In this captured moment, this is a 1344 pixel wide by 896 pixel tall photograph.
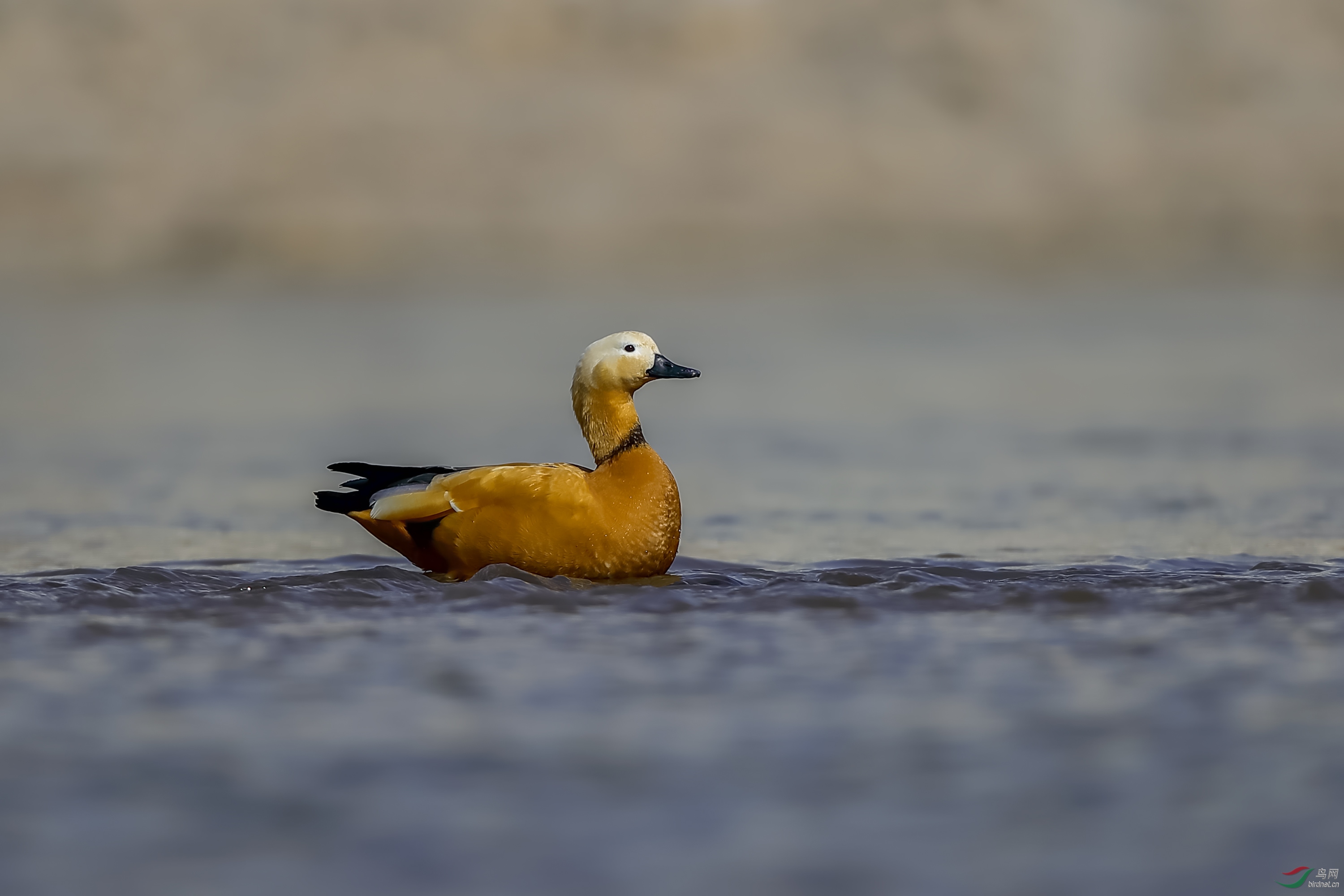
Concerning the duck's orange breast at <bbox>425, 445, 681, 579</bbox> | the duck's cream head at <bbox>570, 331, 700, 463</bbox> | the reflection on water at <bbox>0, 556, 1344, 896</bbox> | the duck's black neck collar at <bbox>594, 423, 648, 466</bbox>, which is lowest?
the reflection on water at <bbox>0, 556, 1344, 896</bbox>

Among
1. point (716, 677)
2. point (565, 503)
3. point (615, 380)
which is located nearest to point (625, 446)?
point (615, 380)

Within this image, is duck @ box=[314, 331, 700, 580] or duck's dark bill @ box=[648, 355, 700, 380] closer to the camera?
duck @ box=[314, 331, 700, 580]

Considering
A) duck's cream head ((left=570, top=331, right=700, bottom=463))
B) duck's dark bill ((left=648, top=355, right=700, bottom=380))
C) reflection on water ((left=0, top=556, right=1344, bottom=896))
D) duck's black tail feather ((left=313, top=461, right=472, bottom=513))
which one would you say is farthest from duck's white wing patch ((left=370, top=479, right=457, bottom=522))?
duck's dark bill ((left=648, top=355, right=700, bottom=380))

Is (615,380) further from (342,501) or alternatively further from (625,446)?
(342,501)

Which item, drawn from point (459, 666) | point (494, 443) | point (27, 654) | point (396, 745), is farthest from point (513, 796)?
point (494, 443)

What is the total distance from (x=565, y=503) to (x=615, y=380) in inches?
32.7

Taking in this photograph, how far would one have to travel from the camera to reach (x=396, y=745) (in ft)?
18.3

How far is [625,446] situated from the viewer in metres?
9.23

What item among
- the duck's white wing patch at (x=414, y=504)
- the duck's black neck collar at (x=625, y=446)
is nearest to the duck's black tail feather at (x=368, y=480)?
the duck's white wing patch at (x=414, y=504)

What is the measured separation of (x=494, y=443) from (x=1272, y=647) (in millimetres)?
9286

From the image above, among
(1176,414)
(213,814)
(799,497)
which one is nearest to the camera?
(213,814)

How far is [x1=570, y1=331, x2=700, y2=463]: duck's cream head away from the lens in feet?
30.3

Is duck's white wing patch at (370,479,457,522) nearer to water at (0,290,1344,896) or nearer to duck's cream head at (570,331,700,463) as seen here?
water at (0,290,1344,896)

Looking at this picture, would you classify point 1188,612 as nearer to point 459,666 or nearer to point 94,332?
point 459,666
